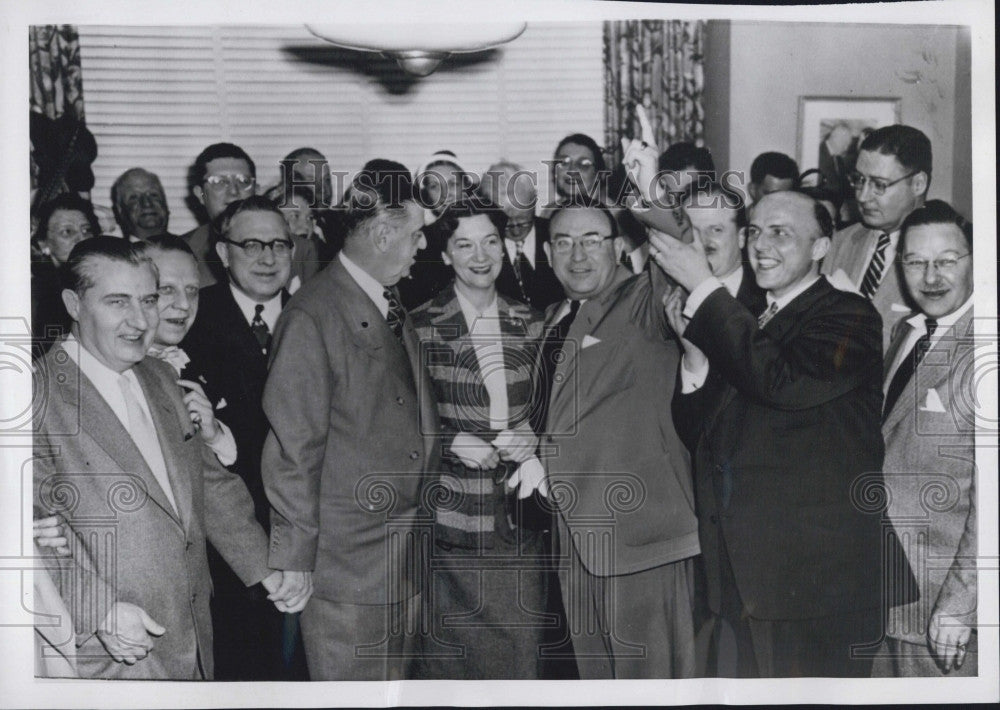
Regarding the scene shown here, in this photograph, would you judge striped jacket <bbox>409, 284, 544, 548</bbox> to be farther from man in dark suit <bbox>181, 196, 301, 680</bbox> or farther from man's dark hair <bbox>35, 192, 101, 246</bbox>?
man's dark hair <bbox>35, 192, 101, 246</bbox>

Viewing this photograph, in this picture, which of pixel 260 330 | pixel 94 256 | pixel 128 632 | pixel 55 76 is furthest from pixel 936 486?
pixel 55 76

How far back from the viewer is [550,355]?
258 cm

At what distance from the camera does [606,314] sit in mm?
2580

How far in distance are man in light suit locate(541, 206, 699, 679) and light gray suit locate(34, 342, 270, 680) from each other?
84 cm

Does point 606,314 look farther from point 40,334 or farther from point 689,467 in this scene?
point 40,334

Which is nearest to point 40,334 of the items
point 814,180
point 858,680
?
point 814,180

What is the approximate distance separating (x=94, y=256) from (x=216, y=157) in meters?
0.41

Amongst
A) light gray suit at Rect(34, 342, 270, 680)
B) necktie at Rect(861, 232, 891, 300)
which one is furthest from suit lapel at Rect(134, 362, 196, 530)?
necktie at Rect(861, 232, 891, 300)

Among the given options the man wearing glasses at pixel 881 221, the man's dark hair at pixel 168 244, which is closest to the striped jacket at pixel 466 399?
the man's dark hair at pixel 168 244

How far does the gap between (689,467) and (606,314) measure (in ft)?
1.52

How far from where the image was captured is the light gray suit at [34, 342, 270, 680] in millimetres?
2547

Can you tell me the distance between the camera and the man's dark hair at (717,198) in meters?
2.57

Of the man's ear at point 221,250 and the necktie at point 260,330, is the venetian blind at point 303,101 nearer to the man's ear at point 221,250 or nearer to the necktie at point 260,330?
the man's ear at point 221,250

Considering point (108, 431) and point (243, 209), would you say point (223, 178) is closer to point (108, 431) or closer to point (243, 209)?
point (243, 209)
